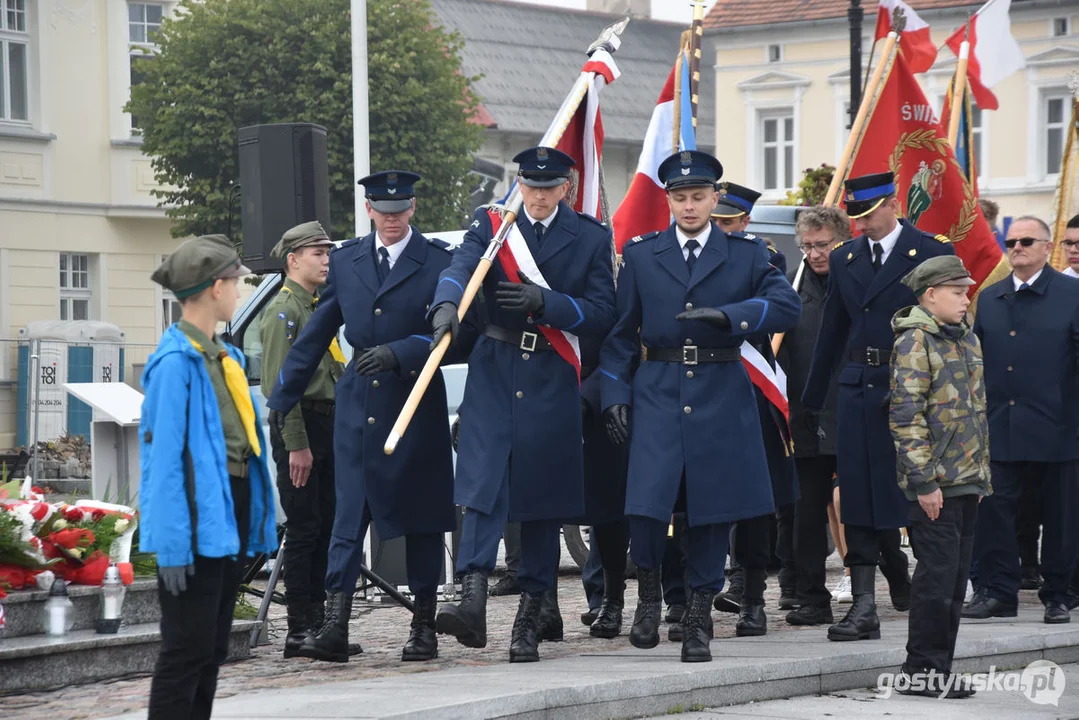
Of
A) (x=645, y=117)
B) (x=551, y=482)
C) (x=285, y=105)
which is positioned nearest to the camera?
(x=551, y=482)

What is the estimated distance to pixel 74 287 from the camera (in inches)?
1364

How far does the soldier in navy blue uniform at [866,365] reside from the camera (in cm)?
871

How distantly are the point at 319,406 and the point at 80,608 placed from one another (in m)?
1.49

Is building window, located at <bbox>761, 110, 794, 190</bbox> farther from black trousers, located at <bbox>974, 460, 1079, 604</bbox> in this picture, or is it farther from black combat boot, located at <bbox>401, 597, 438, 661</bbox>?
black combat boot, located at <bbox>401, 597, 438, 661</bbox>

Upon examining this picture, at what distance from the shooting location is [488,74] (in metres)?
55.4

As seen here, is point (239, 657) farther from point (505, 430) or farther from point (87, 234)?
point (87, 234)

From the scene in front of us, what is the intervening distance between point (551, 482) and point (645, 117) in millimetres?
52447

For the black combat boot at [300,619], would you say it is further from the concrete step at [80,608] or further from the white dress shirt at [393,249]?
the white dress shirt at [393,249]

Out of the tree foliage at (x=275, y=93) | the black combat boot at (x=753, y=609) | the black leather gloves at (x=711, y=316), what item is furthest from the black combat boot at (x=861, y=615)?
the tree foliage at (x=275, y=93)

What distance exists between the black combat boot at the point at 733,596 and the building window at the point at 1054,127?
3088cm

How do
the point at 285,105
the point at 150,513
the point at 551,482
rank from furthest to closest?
the point at 285,105
the point at 551,482
the point at 150,513

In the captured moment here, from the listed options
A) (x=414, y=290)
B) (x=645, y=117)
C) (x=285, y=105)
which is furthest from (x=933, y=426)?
(x=645, y=117)

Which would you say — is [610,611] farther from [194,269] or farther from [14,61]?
[14,61]

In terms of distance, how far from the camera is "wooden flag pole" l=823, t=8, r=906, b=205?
10.5 meters
